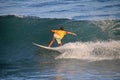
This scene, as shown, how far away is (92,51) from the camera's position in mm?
15258

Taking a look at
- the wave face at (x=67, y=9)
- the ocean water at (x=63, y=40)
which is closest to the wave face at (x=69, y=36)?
the ocean water at (x=63, y=40)

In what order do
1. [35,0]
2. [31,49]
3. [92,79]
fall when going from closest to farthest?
[92,79]
[31,49]
[35,0]

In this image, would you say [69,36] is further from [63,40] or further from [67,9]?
[67,9]

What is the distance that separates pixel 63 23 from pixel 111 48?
184 inches

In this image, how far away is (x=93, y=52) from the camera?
598 inches

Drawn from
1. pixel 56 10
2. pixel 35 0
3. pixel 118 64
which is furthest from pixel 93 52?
pixel 35 0

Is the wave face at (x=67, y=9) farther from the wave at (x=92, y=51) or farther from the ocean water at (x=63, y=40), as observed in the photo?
the wave at (x=92, y=51)

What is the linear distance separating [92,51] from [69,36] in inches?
116

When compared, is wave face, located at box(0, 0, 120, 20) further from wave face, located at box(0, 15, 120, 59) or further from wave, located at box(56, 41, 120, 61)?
wave, located at box(56, 41, 120, 61)

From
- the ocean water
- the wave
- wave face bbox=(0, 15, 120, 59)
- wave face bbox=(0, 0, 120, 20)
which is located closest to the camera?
the ocean water

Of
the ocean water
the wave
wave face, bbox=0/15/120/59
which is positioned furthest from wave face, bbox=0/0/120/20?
the wave

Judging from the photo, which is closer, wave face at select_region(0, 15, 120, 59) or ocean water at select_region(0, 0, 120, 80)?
ocean water at select_region(0, 0, 120, 80)

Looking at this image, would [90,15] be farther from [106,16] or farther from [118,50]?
[118,50]

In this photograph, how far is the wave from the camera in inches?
585
